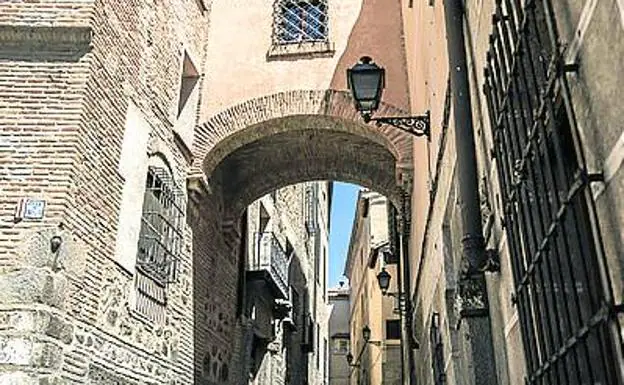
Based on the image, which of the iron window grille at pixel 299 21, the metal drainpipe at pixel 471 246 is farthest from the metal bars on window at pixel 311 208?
the metal drainpipe at pixel 471 246

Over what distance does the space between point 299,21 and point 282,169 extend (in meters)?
2.64

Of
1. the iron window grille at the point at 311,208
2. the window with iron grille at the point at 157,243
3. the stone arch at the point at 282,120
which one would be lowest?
the window with iron grille at the point at 157,243

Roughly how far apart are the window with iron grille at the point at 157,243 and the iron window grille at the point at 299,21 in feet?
10.1

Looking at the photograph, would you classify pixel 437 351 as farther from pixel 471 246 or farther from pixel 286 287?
pixel 286 287

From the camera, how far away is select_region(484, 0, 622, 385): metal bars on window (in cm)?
158

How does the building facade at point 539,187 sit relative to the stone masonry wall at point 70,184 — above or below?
below

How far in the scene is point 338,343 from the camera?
33906 millimetres

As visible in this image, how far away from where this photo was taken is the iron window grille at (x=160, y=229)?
740cm

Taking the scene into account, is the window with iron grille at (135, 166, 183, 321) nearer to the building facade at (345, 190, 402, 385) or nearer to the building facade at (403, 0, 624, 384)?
the building facade at (403, 0, 624, 384)

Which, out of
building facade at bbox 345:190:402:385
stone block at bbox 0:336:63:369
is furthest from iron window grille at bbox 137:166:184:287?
building facade at bbox 345:190:402:385

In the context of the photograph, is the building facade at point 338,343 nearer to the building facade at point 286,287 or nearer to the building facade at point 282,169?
the building facade at point 286,287

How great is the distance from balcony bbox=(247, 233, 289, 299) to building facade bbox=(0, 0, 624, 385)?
1.45 ft

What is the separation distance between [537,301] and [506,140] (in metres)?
0.70

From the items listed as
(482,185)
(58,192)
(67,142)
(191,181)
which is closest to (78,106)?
(67,142)
